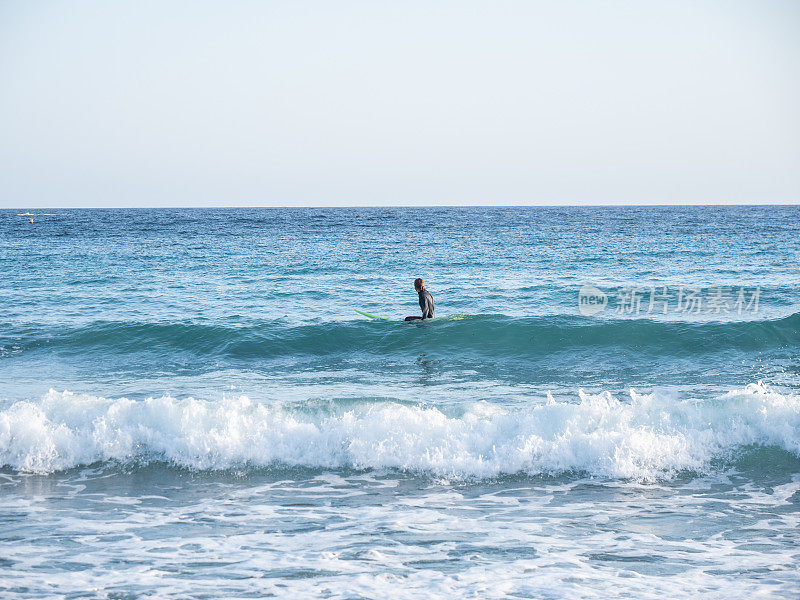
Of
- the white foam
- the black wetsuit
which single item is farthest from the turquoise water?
the black wetsuit

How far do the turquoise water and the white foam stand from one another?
0.11 feet

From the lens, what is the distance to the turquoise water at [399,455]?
6.13 m

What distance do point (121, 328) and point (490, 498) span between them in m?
12.6

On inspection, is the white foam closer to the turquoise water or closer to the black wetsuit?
the turquoise water

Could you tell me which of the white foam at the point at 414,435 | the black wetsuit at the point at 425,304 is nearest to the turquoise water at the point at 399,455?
the white foam at the point at 414,435

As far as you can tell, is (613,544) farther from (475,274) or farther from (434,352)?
(475,274)

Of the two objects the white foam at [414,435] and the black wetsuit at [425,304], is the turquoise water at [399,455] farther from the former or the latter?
the black wetsuit at [425,304]

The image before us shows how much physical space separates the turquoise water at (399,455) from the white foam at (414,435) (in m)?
0.03

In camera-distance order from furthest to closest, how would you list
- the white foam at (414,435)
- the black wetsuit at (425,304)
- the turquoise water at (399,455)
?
the black wetsuit at (425,304)
the white foam at (414,435)
the turquoise water at (399,455)

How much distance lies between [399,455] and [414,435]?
431 millimetres

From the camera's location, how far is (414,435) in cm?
923

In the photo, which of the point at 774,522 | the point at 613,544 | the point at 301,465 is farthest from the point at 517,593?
the point at 301,465

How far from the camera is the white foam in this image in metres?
8.73

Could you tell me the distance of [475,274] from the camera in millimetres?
30062
